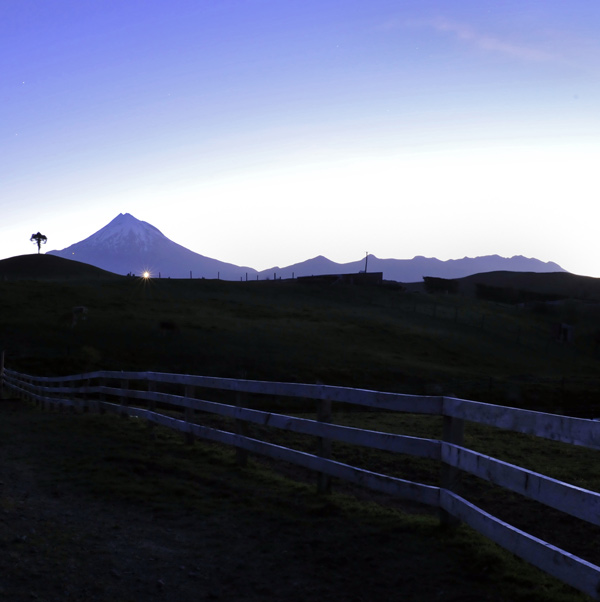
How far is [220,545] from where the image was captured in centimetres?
610

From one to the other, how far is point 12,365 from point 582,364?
47.4 metres

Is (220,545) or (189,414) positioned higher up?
(189,414)

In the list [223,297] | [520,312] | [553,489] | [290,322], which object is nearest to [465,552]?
[553,489]

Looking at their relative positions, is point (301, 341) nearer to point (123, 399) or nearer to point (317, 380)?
point (123, 399)

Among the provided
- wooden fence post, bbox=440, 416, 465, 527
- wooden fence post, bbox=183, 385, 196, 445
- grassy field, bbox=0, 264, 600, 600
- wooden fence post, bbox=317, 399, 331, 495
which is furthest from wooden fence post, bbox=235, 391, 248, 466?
wooden fence post, bbox=440, 416, 465, 527

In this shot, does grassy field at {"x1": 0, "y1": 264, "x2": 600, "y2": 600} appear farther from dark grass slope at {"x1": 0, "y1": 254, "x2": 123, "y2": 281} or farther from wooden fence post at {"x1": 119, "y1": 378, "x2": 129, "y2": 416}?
dark grass slope at {"x1": 0, "y1": 254, "x2": 123, "y2": 281}

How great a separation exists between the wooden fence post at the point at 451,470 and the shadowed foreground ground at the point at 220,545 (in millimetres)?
136

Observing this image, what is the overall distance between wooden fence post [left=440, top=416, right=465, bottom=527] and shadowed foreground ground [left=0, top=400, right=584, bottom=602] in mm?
136

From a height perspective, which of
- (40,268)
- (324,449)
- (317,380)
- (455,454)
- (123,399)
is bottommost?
(123,399)

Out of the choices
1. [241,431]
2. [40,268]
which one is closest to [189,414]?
[241,431]

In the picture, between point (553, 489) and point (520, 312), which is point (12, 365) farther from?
point (520, 312)

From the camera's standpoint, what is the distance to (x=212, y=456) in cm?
1052

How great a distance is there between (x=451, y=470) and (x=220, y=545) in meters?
2.11

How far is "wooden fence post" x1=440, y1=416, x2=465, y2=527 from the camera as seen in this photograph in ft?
20.4
